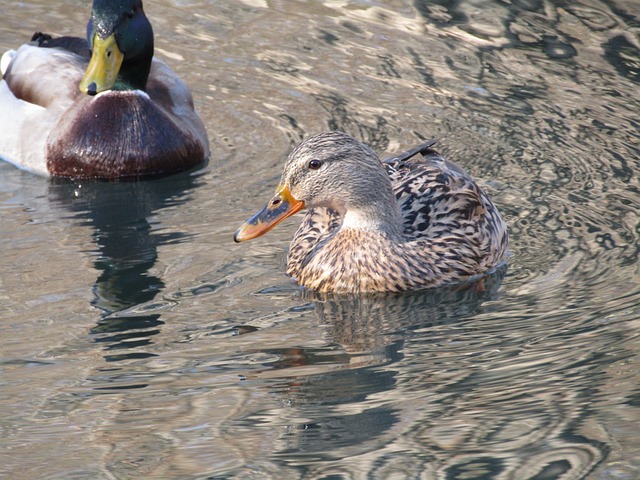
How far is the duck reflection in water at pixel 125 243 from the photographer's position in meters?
6.36

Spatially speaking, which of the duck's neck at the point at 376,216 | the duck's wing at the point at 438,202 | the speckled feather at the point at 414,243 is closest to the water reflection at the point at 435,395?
the speckled feather at the point at 414,243

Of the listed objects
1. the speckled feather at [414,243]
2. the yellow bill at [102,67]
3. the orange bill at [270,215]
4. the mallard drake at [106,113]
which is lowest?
the mallard drake at [106,113]

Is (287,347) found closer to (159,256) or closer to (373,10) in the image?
(159,256)

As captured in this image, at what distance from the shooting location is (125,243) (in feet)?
25.3

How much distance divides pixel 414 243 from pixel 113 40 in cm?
316

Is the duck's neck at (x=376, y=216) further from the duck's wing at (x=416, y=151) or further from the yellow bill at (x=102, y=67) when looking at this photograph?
the yellow bill at (x=102, y=67)

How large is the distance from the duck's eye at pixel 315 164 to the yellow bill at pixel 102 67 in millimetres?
2860

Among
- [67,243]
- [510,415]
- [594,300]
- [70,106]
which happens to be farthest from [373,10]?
[510,415]

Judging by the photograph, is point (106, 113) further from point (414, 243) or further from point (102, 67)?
point (414, 243)

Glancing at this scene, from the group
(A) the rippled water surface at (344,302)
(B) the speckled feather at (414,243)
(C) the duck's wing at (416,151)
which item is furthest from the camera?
(C) the duck's wing at (416,151)

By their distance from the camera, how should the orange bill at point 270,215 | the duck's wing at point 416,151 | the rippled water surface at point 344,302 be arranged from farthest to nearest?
the duck's wing at point 416,151
the orange bill at point 270,215
the rippled water surface at point 344,302

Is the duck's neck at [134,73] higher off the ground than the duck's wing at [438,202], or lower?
lower

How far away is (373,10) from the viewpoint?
39.2 feet

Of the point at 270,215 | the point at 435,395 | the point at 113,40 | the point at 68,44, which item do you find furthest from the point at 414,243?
the point at 68,44
